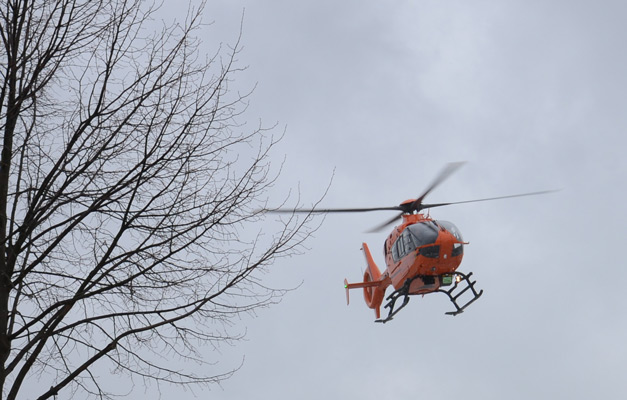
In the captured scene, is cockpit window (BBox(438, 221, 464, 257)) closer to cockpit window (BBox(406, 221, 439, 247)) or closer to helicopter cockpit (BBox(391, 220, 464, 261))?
helicopter cockpit (BBox(391, 220, 464, 261))

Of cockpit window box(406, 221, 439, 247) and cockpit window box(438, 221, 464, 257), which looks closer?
cockpit window box(406, 221, 439, 247)

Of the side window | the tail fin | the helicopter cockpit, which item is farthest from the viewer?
the tail fin

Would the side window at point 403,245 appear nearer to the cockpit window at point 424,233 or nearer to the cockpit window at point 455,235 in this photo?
the cockpit window at point 424,233

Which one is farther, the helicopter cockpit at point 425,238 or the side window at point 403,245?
the side window at point 403,245

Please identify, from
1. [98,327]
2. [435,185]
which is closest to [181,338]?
[98,327]

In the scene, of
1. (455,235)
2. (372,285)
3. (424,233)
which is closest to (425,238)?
(424,233)

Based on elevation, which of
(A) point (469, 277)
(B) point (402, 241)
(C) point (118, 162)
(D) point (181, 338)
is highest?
(B) point (402, 241)

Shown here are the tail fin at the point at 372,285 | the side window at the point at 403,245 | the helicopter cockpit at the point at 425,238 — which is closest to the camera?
the helicopter cockpit at the point at 425,238

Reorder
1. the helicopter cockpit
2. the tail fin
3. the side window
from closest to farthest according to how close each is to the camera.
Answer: the helicopter cockpit → the side window → the tail fin

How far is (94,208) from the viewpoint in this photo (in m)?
5.17

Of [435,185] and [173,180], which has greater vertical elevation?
[435,185]

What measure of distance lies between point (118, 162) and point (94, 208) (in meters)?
0.49

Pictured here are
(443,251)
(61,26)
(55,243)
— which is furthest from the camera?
(443,251)

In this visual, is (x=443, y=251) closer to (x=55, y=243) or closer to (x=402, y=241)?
(x=402, y=241)
